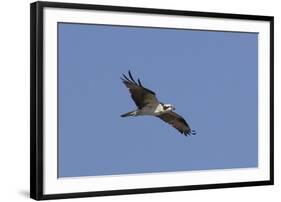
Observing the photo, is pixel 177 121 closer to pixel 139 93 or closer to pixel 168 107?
pixel 168 107

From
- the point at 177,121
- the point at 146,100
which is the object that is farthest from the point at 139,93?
the point at 177,121

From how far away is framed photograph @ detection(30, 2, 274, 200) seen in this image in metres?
2.66

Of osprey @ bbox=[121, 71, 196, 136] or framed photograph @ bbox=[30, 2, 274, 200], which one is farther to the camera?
osprey @ bbox=[121, 71, 196, 136]

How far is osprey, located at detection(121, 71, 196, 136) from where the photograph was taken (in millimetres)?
2814

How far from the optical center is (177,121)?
2896mm

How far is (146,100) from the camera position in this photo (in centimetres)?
285

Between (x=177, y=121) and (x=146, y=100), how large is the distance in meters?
0.15

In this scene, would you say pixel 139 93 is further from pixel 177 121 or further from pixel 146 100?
pixel 177 121

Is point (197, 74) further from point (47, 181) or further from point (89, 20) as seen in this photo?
point (47, 181)

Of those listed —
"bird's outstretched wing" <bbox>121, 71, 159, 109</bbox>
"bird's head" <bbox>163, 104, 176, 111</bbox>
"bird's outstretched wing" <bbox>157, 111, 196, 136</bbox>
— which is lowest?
"bird's outstretched wing" <bbox>157, 111, 196, 136</bbox>

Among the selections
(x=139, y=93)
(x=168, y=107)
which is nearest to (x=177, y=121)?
(x=168, y=107)

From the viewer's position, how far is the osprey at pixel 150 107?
2814 mm

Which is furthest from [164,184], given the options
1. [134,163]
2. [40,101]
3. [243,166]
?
[40,101]

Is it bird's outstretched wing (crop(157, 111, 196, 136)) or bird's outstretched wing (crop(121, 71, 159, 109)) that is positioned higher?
bird's outstretched wing (crop(121, 71, 159, 109))
